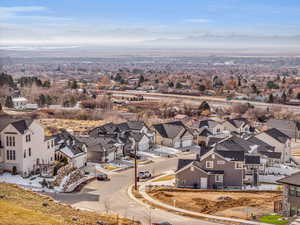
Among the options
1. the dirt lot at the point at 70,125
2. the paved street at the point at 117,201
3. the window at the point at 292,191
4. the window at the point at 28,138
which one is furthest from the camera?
the dirt lot at the point at 70,125

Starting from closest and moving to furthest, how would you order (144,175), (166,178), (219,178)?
(219,178) → (166,178) → (144,175)

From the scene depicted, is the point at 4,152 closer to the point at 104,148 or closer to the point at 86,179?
the point at 86,179

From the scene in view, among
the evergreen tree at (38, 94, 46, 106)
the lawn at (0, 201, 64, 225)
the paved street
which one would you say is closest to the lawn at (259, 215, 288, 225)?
the paved street

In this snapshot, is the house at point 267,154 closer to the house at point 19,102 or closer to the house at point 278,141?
the house at point 278,141

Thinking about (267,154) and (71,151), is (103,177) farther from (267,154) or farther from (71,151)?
(267,154)

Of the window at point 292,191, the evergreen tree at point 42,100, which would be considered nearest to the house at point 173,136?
the window at point 292,191

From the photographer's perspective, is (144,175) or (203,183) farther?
(144,175)

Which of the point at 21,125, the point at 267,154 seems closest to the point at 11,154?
the point at 21,125
